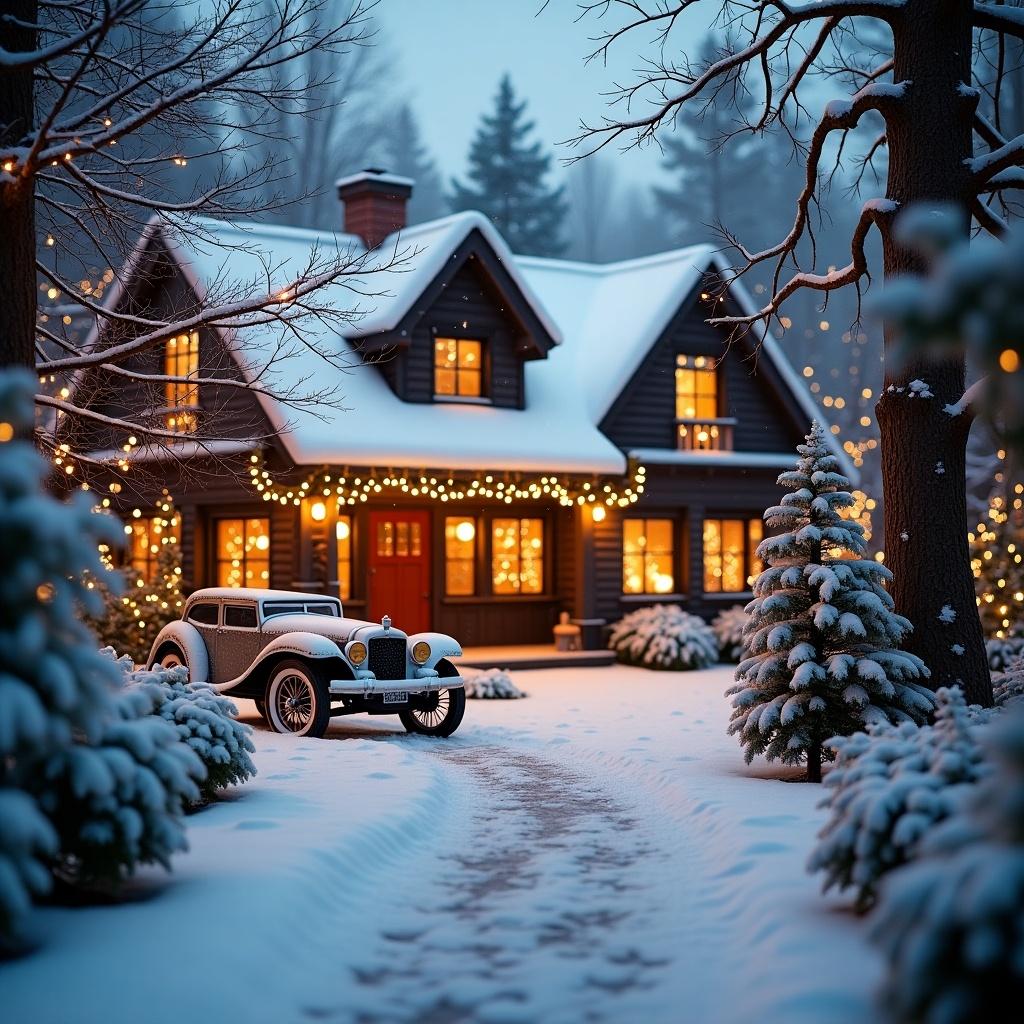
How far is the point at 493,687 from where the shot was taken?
17.6 metres

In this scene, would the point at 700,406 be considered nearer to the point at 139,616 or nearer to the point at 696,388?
the point at 696,388

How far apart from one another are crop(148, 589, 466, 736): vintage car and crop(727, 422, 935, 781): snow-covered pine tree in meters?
4.00

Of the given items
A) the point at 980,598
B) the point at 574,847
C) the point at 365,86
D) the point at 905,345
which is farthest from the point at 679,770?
the point at 365,86

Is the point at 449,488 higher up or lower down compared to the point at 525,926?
higher up

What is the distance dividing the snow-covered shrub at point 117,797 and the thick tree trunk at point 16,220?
354 cm

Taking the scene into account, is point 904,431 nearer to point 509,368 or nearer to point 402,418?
→ point 402,418

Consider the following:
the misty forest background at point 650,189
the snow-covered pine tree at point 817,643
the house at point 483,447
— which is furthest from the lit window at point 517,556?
the misty forest background at point 650,189

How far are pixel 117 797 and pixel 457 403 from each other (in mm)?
16163

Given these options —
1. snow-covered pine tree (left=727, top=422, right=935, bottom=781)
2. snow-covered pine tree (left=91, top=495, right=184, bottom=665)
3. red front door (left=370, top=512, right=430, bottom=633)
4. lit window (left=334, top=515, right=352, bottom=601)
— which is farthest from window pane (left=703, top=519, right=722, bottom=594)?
snow-covered pine tree (left=727, top=422, right=935, bottom=781)

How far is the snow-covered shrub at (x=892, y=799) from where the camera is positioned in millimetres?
5902

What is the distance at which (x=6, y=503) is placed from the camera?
5039mm

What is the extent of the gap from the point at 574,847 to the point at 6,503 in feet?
16.0

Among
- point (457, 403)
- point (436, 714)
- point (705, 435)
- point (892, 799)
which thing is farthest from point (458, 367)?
point (892, 799)

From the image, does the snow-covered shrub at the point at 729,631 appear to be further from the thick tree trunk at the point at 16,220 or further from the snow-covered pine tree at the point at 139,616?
the thick tree trunk at the point at 16,220
